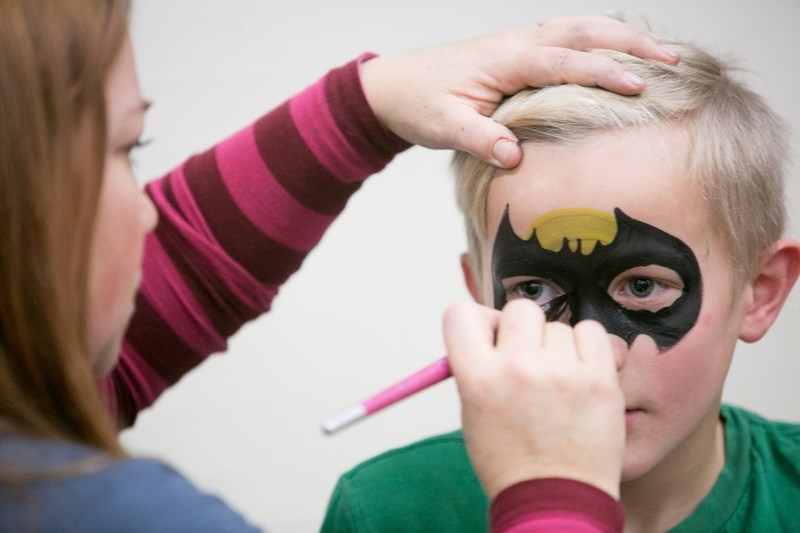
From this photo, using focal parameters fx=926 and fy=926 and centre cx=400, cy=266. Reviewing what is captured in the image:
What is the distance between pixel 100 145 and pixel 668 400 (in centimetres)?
51

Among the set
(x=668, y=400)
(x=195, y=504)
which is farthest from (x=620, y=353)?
(x=195, y=504)

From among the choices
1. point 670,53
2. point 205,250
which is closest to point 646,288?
point 670,53

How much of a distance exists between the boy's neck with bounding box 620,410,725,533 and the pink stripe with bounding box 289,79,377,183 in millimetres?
403

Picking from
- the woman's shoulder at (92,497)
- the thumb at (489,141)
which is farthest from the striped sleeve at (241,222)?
the woman's shoulder at (92,497)

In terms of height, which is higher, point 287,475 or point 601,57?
point 601,57

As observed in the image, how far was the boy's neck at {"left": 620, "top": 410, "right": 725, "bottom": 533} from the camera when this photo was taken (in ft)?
2.90

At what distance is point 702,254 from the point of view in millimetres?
788

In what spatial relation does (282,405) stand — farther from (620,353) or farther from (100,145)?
(100,145)

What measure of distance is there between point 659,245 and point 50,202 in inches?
19.2

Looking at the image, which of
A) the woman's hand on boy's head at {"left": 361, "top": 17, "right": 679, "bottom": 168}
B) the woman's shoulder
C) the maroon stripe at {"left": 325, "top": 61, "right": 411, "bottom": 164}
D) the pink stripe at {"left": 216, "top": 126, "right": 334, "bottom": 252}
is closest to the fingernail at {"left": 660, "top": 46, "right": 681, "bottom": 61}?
the woman's hand on boy's head at {"left": 361, "top": 17, "right": 679, "bottom": 168}

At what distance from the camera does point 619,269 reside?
2.55 feet

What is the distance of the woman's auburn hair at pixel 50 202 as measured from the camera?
0.49 meters

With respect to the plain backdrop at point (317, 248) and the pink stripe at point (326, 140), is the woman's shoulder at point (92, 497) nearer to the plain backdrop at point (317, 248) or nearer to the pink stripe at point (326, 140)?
the pink stripe at point (326, 140)

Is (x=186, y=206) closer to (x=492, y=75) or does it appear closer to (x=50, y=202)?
(x=492, y=75)
